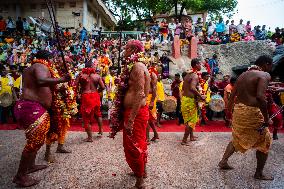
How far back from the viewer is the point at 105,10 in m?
27.2

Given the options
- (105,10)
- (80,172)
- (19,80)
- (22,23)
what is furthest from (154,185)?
(105,10)

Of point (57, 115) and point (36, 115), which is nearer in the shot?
point (36, 115)

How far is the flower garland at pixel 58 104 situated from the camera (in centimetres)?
473

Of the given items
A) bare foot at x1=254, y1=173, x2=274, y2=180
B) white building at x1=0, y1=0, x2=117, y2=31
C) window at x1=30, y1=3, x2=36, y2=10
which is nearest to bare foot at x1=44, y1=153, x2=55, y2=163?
bare foot at x1=254, y1=173, x2=274, y2=180

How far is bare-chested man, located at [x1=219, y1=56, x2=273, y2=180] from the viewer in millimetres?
4297

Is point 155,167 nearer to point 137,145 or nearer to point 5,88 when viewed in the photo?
point 137,145

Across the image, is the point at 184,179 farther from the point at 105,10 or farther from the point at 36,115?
the point at 105,10

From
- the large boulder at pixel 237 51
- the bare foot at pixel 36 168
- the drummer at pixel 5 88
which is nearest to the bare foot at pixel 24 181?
the bare foot at pixel 36 168

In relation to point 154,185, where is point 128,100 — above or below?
above

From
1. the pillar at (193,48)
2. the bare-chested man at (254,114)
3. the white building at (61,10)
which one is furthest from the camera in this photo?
the white building at (61,10)

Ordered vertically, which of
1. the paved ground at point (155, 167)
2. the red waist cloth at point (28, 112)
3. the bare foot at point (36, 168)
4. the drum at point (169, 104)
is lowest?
the paved ground at point (155, 167)

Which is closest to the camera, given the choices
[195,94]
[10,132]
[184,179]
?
[184,179]

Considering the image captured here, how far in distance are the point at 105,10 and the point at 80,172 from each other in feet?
80.5

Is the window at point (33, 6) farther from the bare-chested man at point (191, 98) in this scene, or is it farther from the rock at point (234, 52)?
the bare-chested man at point (191, 98)
